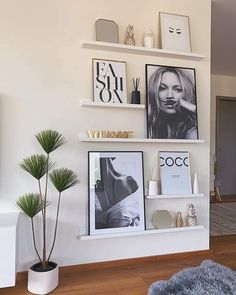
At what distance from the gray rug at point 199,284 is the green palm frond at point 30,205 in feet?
3.25

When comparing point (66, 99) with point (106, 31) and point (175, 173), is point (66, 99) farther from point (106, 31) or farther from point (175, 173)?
point (175, 173)

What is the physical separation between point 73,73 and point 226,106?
4.44 metres

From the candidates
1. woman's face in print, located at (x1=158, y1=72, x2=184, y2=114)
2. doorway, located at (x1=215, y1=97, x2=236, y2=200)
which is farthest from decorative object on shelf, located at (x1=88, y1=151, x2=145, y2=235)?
doorway, located at (x1=215, y1=97, x2=236, y2=200)

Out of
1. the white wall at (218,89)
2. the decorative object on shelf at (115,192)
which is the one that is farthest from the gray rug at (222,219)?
the decorative object on shelf at (115,192)

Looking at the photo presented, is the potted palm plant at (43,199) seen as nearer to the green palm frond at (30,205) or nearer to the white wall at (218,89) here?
the green palm frond at (30,205)

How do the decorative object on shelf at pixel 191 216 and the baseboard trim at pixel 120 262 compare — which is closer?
the baseboard trim at pixel 120 262

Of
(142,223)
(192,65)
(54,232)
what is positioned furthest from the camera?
(192,65)

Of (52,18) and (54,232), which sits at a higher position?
(52,18)

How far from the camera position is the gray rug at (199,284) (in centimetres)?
186

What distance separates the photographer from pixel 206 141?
2.80 m

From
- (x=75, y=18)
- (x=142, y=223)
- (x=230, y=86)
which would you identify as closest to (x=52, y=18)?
(x=75, y=18)

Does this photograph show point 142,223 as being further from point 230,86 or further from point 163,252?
point 230,86

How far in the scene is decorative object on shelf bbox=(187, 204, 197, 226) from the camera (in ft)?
8.68

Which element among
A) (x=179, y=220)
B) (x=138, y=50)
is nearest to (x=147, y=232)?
(x=179, y=220)
